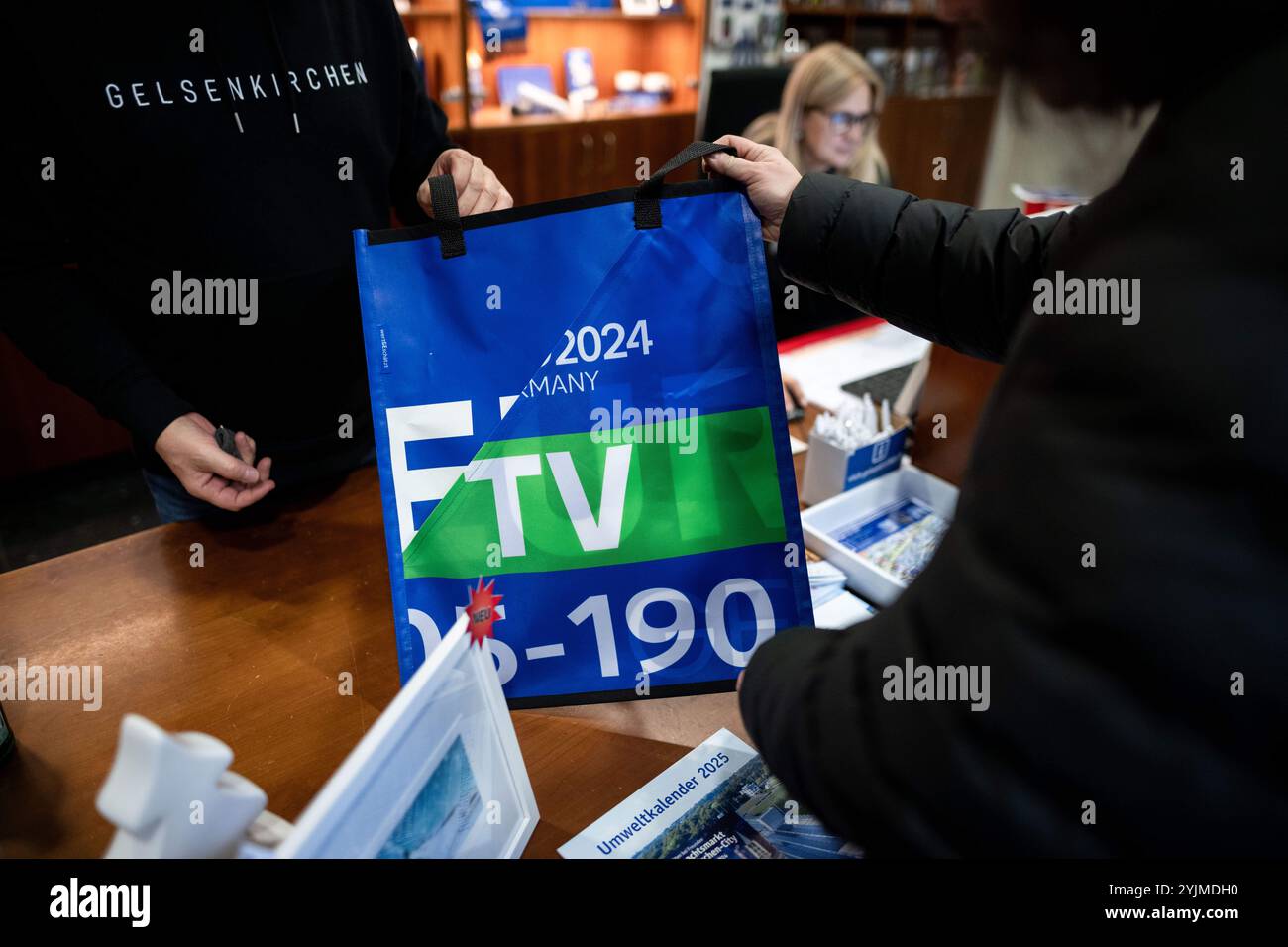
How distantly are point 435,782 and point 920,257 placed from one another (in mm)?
754

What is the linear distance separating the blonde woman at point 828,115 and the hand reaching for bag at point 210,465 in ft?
6.38

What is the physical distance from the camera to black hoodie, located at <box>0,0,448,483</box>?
3.30 ft

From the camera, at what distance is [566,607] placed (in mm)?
924

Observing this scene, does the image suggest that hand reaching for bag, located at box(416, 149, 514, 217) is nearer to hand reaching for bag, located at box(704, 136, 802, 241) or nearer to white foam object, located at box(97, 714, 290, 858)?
hand reaching for bag, located at box(704, 136, 802, 241)

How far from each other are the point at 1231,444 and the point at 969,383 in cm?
101

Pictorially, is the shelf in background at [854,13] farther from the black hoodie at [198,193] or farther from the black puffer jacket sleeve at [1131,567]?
the black puffer jacket sleeve at [1131,567]

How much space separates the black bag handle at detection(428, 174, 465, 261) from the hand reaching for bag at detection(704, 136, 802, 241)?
0.30 m

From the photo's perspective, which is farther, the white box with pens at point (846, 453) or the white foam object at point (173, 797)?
the white box with pens at point (846, 453)

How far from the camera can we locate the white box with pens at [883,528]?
112 cm

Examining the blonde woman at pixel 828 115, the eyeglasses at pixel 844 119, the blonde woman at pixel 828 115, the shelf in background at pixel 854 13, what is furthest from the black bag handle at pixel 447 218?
the shelf in background at pixel 854 13

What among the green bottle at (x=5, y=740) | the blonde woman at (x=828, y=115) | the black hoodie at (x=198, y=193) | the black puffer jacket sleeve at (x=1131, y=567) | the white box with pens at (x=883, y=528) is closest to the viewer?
the black puffer jacket sleeve at (x=1131, y=567)

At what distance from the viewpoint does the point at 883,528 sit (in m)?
1.28
